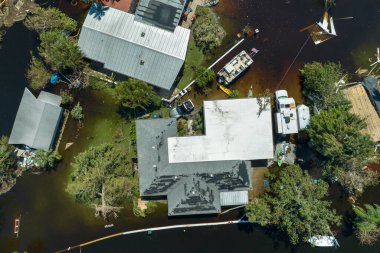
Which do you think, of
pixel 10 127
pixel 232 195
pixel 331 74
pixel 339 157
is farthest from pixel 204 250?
pixel 10 127

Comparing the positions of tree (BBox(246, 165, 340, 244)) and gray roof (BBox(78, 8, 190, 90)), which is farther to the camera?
gray roof (BBox(78, 8, 190, 90))

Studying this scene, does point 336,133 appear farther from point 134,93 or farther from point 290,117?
point 134,93

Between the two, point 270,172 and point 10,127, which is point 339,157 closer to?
point 270,172

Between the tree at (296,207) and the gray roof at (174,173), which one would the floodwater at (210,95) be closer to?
the gray roof at (174,173)

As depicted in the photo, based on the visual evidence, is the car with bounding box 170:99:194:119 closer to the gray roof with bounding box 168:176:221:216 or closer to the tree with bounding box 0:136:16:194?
the gray roof with bounding box 168:176:221:216

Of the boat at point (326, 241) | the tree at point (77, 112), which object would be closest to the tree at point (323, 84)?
the boat at point (326, 241)

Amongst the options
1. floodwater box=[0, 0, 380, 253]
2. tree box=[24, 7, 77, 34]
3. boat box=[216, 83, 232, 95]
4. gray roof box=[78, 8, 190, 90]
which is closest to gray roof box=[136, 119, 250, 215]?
floodwater box=[0, 0, 380, 253]

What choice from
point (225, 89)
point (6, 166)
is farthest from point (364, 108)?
point (6, 166)
